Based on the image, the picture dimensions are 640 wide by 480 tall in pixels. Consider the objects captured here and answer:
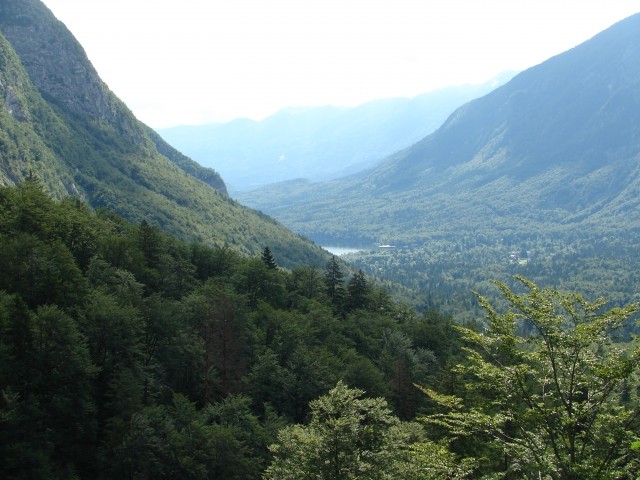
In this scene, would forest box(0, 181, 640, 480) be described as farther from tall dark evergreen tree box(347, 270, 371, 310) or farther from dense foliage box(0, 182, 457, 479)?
tall dark evergreen tree box(347, 270, 371, 310)

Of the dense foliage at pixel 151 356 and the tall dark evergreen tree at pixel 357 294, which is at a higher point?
the dense foliage at pixel 151 356

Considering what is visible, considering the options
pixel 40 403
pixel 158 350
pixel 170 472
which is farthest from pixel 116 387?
pixel 158 350

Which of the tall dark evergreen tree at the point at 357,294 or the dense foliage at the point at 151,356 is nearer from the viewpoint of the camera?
the dense foliage at the point at 151,356

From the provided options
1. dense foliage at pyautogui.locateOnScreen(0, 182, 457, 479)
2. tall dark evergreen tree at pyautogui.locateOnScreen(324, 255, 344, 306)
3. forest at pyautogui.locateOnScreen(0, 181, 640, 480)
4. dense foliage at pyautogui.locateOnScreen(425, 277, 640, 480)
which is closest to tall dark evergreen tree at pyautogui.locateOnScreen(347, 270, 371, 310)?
tall dark evergreen tree at pyautogui.locateOnScreen(324, 255, 344, 306)

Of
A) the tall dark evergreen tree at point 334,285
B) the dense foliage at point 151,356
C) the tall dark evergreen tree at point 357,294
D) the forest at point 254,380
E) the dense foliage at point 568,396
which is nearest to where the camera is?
the dense foliage at point 568,396

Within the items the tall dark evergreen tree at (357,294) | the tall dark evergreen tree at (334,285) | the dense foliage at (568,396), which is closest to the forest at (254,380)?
the dense foliage at (568,396)

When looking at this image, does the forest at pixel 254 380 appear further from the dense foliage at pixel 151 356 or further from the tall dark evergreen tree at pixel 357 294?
the tall dark evergreen tree at pixel 357 294
